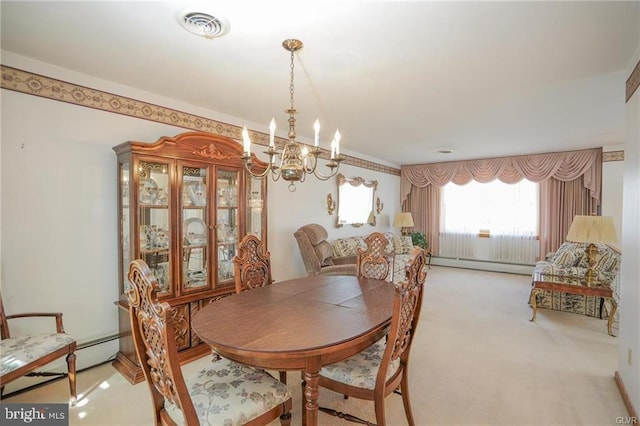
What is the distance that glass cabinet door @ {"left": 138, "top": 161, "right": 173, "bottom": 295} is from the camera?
2609 mm

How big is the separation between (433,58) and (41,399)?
3627mm

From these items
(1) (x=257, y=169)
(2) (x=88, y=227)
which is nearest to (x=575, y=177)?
(1) (x=257, y=169)

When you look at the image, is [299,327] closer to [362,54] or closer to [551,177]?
[362,54]

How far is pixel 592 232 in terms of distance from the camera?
11.3ft

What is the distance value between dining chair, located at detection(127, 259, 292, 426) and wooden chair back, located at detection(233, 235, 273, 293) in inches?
31.2

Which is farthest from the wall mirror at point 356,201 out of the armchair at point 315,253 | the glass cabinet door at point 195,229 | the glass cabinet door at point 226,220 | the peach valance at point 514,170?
the glass cabinet door at point 195,229

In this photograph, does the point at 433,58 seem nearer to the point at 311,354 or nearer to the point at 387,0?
the point at 387,0

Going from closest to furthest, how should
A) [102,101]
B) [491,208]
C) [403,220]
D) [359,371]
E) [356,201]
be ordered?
[359,371], [102,101], [356,201], [491,208], [403,220]

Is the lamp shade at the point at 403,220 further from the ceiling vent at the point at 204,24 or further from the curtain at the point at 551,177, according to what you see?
the ceiling vent at the point at 204,24

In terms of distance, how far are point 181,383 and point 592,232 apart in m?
4.17

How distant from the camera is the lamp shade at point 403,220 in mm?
6824

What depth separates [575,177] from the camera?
5555mm

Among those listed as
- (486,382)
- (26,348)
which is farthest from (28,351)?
(486,382)

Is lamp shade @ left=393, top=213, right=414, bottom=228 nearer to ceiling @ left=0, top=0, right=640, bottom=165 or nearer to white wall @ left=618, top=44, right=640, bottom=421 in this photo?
ceiling @ left=0, top=0, right=640, bottom=165
